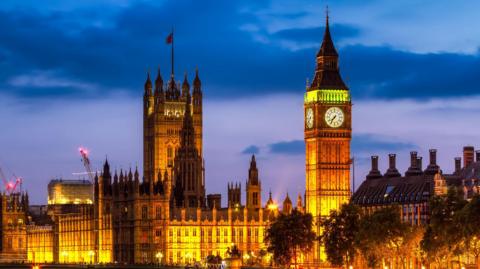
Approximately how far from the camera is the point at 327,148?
620 feet

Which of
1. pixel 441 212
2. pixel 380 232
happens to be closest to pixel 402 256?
pixel 380 232

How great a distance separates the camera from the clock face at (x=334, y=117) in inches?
7436

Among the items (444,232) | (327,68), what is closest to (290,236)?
(327,68)

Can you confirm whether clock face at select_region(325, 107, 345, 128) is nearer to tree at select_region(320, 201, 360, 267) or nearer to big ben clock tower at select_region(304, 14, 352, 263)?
big ben clock tower at select_region(304, 14, 352, 263)

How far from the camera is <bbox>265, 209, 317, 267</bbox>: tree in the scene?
170m

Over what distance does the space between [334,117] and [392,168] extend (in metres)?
10.5

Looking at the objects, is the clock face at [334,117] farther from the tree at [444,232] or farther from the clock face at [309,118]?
the tree at [444,232]

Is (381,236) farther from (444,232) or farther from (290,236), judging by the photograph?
(290,236)

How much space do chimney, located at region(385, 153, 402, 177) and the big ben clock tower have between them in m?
5.70

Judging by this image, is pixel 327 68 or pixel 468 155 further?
pixel 327 68

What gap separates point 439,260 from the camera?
131 metres

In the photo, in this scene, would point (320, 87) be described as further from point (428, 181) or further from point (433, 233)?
point (433, 233)

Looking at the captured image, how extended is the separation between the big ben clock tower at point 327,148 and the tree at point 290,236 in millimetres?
15304

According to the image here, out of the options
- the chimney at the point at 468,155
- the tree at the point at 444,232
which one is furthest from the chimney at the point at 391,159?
the tree at the point at 444,232
